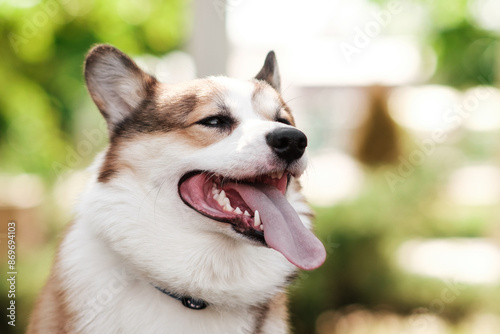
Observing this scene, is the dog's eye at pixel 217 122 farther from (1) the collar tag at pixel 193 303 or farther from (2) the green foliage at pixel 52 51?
(2) the green foliage at pixel 52 51

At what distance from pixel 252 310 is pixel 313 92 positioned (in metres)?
15.0

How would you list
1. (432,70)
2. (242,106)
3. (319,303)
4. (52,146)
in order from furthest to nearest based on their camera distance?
(432,70), (52,146), (319,303), (242,106)

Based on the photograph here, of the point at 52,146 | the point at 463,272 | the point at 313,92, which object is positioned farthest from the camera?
the point at 313,92

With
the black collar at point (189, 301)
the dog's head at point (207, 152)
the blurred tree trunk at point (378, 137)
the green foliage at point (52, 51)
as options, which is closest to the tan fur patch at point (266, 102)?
the dog's head at point (207, 152)

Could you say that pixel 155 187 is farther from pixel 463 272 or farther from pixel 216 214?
pixel 463 272

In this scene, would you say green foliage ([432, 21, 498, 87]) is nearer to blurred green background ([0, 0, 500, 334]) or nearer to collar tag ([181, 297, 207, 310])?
blurred green background ([0, 0, 500, 334])

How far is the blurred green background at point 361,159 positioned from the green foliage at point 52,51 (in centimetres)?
3

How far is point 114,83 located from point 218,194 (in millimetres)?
780

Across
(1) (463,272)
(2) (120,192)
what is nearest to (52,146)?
(1) (463,272)

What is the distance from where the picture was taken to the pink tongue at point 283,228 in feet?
6.77

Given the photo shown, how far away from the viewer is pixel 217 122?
2387 mm

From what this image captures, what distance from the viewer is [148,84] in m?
2.55

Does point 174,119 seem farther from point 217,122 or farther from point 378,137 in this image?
point 378,137

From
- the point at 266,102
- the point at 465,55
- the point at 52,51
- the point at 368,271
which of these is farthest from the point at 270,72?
the point at 465,55
